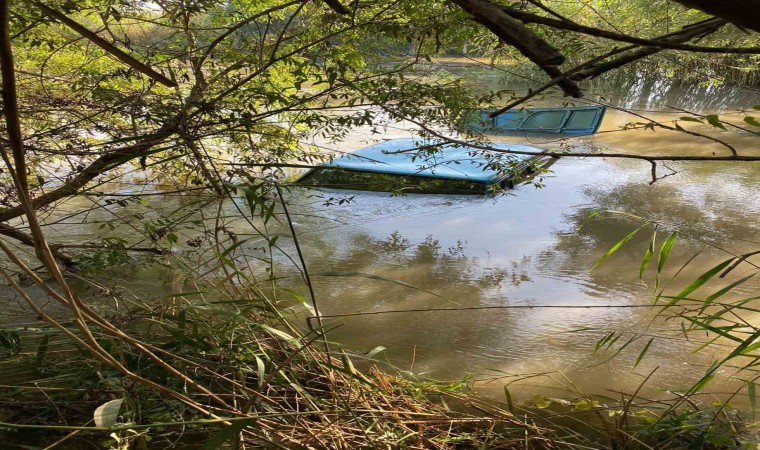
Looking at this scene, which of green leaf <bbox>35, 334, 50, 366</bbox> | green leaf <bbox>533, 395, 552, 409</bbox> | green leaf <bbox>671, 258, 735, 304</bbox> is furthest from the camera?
green leaf <bbox>533, 395, 552, 409</bbox>

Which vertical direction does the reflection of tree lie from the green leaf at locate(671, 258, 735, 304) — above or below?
below

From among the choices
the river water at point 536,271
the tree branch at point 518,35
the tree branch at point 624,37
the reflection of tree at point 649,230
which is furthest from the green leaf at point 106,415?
the reflection of tree at point 649,230

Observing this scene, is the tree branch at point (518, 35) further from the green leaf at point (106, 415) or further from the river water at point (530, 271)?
the river water at point (530, 271)

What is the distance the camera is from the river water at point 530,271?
3252 mm

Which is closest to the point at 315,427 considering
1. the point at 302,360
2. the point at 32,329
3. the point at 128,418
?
the point at 302,360

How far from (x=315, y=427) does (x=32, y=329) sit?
3.57ft

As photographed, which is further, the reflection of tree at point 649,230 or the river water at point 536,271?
the reflection of tree at point 649,230

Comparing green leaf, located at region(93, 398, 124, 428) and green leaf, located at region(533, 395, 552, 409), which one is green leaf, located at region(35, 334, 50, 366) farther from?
green leaf, located at region(533, 395, 552, 409)

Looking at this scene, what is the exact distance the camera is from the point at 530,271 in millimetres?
4562

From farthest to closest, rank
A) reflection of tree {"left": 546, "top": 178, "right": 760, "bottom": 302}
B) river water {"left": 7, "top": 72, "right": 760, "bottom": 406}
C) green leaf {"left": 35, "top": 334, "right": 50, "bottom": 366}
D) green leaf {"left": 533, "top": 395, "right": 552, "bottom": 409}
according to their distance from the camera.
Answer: reflection of tree {"left": 546, "top": 178, "right": 760, "bottom": 302} < river water {"left": 7, "top": 72, "right": 760, "bottom": 406} < green leaf {"left": 533, "top": 395, "right": 552, "bottom": 409} < green leaf {"left": 35, "top": 334, "right": 50, "bottom": 366}

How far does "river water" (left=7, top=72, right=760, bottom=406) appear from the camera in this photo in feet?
10.7

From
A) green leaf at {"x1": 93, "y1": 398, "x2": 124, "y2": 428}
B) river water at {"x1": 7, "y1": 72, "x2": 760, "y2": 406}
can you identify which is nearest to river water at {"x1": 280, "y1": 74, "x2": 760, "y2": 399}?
river water at {"x1": 7, "y1": 72, "x2": 760, "y2": 406}

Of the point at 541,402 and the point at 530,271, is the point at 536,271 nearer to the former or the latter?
the point at 530,271

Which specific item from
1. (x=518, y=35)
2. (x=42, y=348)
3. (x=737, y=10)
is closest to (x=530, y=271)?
(x=42, y=348)
